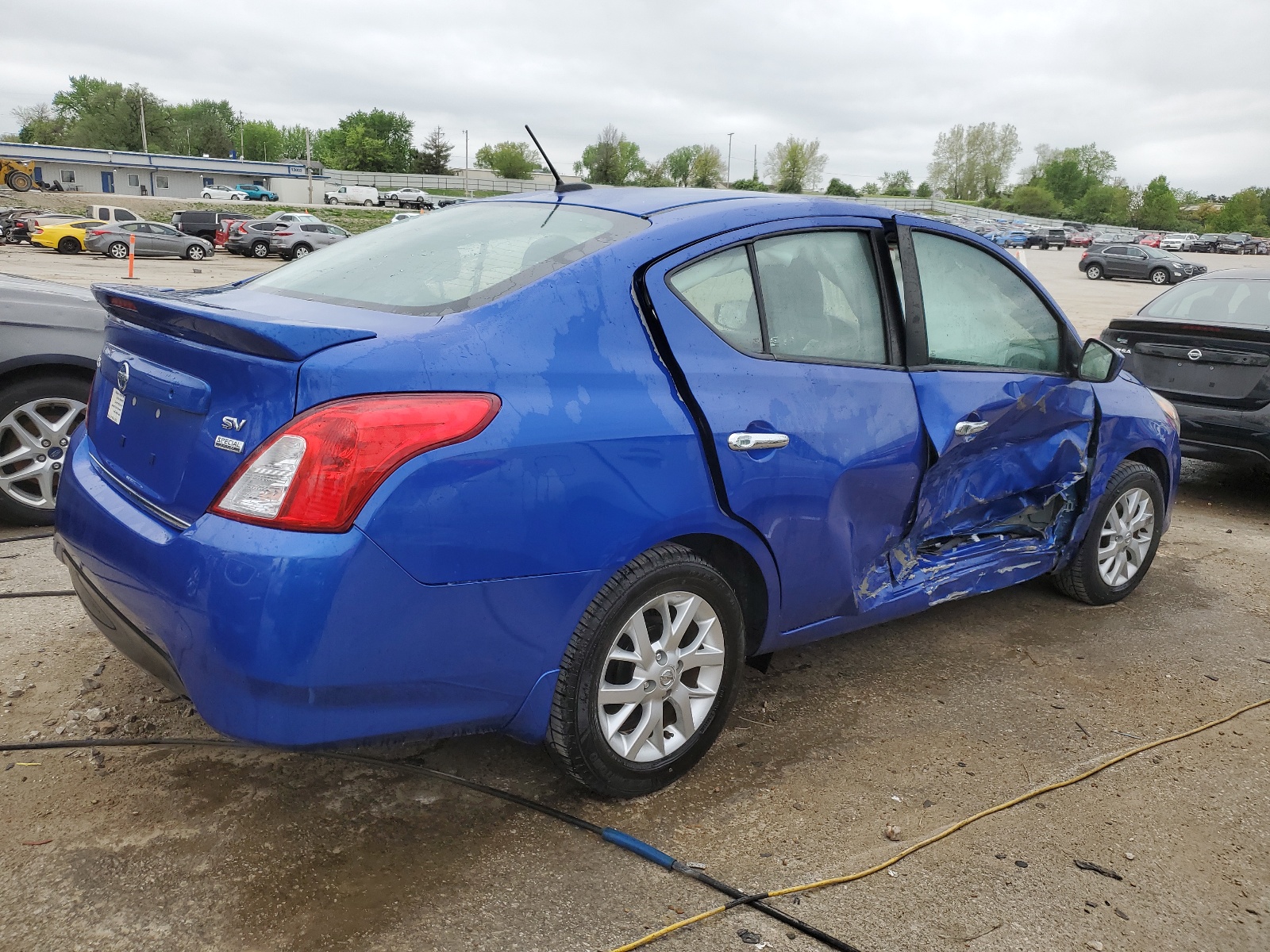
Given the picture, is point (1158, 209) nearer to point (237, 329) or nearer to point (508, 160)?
point (508, 160)

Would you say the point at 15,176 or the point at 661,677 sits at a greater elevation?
the point at 15,176

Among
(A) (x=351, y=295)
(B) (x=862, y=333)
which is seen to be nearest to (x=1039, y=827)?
(B) (x=862, y=333)

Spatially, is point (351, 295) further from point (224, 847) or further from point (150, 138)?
point (150, 138)

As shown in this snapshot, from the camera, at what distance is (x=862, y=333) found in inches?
128

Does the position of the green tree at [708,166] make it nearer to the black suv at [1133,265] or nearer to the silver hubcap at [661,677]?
the black suv at [1133,265]

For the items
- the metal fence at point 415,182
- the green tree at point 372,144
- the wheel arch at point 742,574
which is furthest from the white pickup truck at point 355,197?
the wheel arch at point 742,574

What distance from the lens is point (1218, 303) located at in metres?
7.09

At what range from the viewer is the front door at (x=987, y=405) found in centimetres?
344

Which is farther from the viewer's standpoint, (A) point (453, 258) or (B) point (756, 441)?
(A) point (453, 258)

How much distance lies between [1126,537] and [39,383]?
16.9 feet

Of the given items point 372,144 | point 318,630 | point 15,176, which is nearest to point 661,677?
point 318,630

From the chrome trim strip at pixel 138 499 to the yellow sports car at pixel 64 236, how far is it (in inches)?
1308


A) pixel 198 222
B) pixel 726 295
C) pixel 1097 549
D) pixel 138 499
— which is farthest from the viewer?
pixel 198 222

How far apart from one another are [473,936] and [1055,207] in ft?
447
